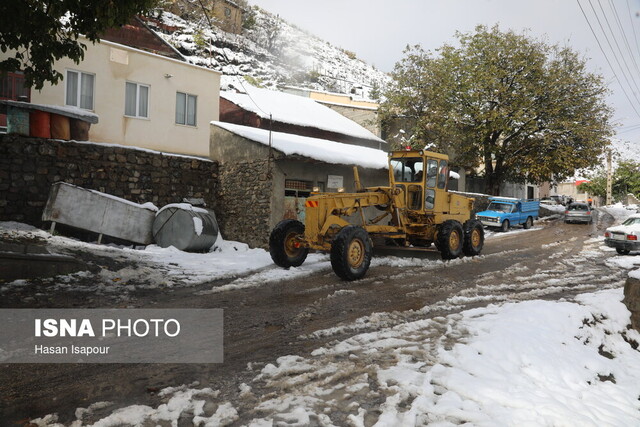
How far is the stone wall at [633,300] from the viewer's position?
245 inches

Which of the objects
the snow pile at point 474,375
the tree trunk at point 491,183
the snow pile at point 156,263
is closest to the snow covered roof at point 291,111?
the tree trunk at point 491,183

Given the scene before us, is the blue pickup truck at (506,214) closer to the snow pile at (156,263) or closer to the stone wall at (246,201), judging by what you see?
the stone wall at (246,201)

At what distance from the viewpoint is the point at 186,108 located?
670 inches

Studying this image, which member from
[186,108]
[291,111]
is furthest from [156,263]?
[291,111]

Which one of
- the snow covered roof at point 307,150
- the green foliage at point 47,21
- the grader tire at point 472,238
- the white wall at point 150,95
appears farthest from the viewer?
the white wall at point 150,95

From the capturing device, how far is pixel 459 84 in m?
26.2

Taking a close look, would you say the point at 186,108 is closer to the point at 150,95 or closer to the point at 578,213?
the point at 150,95

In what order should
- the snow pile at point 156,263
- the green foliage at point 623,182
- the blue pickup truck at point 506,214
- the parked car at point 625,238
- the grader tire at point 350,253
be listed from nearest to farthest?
the snow pile at point 156,263 → the grader tire at point 350,253 → the parked car at point 625,238 → the blue pickup truck at point 506,214 → the green foliage at point 623,182

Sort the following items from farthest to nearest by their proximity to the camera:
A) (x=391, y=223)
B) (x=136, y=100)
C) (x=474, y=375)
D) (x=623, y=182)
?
1. (x=623, y=182)
2. (x=136, y=100)
3. (x=391, y=223)
4. (x=474, y=375)

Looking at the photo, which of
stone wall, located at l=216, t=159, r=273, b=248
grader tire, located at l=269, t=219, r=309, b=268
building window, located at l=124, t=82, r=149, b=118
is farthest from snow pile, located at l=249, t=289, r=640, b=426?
building window, located at l=124, t=82, r=149, b=118

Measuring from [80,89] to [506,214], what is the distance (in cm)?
2063

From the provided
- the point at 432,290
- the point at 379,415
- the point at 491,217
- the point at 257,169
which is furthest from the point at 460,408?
the point at 491,217

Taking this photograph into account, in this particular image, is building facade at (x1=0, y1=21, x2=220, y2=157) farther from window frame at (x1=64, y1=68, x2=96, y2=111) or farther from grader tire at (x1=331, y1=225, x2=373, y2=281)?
grader tire at (x1=331, y1=225, x2=373, y2=281)

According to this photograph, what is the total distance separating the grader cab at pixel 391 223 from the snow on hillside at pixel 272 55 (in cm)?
2164
